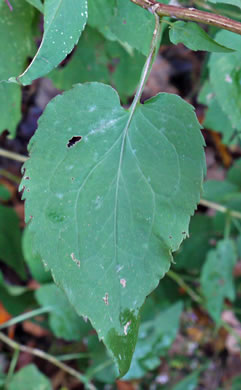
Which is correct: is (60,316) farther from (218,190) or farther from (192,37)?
(192,37)

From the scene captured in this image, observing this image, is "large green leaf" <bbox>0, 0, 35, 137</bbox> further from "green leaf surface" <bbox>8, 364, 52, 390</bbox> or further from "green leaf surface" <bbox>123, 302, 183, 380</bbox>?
"green leaf surface" <bbox>123, 302, 183, 380</bbox>

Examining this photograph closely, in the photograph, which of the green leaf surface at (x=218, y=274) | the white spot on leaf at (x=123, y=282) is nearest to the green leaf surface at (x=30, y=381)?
the green leaf surface at (x=218, y=274)

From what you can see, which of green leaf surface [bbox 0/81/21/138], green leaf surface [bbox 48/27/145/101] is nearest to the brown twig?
green leaf surface [bbox 0/81/21/138]

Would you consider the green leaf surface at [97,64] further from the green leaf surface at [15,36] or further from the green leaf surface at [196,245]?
the green leaf surface at [196,245]

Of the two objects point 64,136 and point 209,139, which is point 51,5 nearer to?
point 64,136

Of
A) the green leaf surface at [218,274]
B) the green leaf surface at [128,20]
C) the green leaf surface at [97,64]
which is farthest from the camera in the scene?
the green leaf surface at [218,274]
